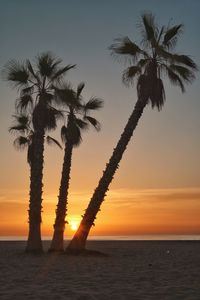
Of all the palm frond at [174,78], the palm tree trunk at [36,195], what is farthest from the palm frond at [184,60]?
the palm tree trunk at [36,195]

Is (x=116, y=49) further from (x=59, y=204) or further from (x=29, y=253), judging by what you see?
(x=29, y=253)

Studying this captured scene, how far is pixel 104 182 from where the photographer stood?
89.8 feet

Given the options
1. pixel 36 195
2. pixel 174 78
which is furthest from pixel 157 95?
pixel 36 195

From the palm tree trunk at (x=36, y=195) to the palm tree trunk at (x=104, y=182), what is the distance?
3.11 m

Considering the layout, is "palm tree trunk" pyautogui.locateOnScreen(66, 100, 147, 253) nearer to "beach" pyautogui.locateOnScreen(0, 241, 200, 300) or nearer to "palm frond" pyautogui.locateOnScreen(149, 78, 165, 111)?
"palm frond" pyautogui.locateOnScreen(149, 78, 165, 111)

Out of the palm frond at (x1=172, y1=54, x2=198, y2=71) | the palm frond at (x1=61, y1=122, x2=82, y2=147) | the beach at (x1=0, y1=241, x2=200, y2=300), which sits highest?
the palm frond at (x1=172, y1=54, x2=198, y2=71)

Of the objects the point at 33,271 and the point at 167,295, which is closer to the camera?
the point at 167,295

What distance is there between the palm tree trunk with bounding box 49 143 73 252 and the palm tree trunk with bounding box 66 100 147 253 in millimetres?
2954

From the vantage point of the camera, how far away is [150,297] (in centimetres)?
1191

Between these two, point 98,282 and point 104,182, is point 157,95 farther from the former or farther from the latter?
point 98,282

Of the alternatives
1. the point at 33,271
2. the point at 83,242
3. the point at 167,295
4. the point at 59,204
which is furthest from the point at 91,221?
the point at 167,295

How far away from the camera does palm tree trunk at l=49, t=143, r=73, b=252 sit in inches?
1205

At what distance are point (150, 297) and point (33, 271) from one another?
771 cm

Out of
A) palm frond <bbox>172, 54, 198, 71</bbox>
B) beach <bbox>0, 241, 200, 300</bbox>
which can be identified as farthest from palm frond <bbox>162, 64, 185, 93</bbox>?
beach <bbox>0, 241, 200, 300</bbox>
